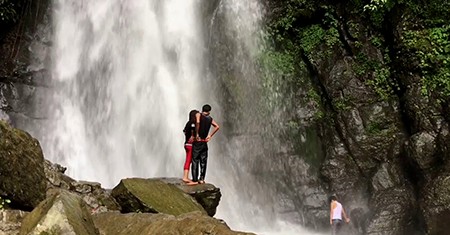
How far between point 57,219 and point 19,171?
178cm

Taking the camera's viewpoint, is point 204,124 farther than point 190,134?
No

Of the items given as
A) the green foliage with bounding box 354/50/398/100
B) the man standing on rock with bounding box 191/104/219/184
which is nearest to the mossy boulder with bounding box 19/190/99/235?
the man standing on rock with bounding box 191/104/219/184

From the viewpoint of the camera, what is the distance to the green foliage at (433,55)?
13.0 m

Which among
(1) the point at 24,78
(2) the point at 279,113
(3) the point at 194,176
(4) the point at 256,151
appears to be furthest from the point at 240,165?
(1) the point at 24,78

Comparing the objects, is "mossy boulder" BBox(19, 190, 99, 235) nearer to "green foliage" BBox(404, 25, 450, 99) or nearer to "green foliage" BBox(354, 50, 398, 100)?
"green foliage" BBox(404, 25, 450, 99)

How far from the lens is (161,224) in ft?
16.1

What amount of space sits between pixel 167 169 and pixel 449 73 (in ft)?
28.6

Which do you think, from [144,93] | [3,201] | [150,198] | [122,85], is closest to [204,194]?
[150,198]

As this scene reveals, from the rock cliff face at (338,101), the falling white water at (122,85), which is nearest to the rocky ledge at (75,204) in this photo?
the falling white water at (122,85)

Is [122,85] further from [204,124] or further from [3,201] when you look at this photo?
[3,201]

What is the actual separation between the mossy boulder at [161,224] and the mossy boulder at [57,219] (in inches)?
30.4

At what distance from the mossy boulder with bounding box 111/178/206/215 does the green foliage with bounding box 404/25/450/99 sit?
8.49m

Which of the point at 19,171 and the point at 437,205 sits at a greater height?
the point at 437,205

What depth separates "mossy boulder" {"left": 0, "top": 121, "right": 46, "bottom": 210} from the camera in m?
5.31
